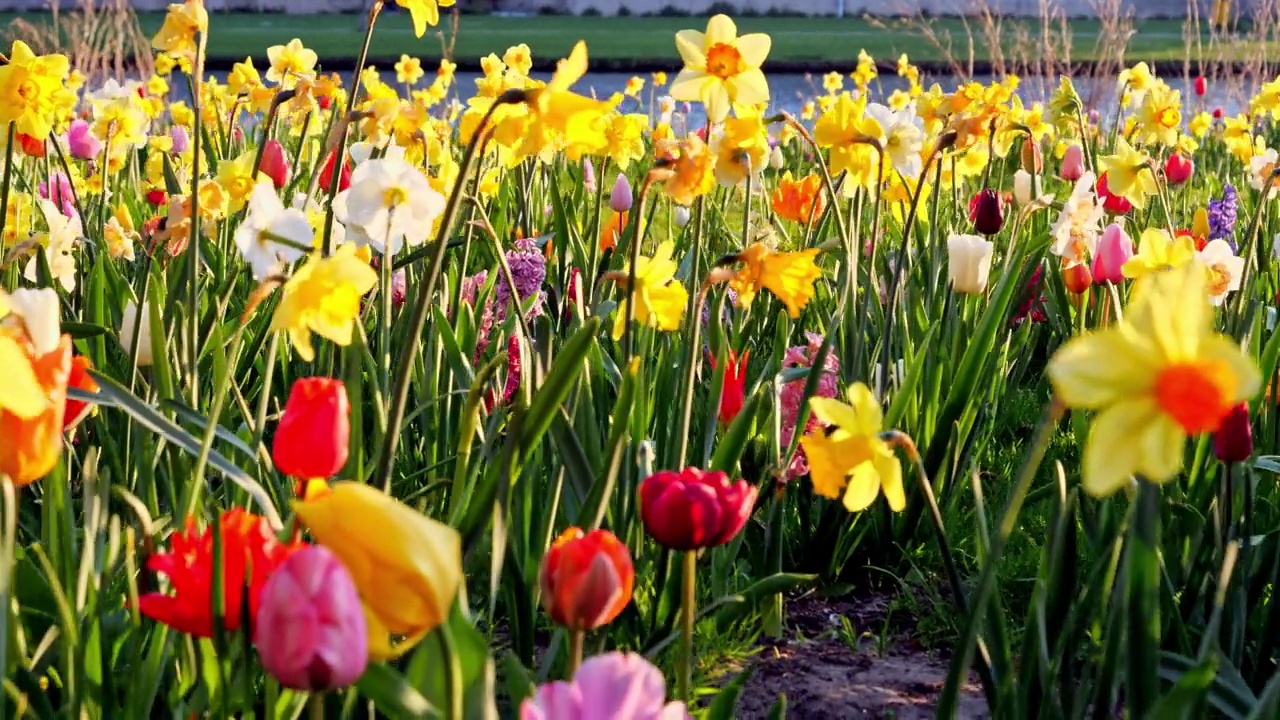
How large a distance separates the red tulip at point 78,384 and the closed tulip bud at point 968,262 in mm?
→ 1372

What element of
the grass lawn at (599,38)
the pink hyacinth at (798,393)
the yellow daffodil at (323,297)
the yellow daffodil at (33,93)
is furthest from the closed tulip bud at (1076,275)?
the grass lawn at (599,38)

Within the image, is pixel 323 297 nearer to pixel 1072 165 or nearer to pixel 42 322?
pixel 42 322

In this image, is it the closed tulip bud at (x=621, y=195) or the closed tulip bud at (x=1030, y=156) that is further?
the closed tulip bud at (x=1030, y=156)

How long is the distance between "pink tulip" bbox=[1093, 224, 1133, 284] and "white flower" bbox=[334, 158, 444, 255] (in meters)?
0.92

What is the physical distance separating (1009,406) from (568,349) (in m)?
1.56

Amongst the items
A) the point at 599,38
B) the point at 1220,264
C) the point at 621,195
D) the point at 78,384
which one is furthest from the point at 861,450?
the point at 599,38

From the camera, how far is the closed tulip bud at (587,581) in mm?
848

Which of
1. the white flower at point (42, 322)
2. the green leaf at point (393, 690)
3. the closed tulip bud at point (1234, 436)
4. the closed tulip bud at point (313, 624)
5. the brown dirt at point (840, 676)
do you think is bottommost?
the brown dirt at point (840, 676)

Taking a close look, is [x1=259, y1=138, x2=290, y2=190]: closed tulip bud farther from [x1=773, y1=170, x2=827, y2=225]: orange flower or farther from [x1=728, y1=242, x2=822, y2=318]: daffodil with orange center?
[x1=728, y1=242, x2=822, y2=318]: daffodil with orange center

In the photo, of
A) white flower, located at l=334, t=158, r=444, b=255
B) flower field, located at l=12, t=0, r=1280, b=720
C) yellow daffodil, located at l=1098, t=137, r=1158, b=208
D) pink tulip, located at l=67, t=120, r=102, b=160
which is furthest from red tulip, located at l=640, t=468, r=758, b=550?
pink tulip, located at l=67, t=120, r=102, b=160

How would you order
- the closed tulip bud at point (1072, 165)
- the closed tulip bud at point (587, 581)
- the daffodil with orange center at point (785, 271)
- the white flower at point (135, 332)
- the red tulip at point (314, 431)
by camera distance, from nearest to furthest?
the closed tulip bud at point (587, 581) → the red tulip at point (314, 431) → the daffodil with orange center at point (785, 271) → the white flower at point (135, 332) → the closed tulip bud at point (1072, 165)

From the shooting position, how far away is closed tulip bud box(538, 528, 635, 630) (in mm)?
848

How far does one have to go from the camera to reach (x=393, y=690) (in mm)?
694

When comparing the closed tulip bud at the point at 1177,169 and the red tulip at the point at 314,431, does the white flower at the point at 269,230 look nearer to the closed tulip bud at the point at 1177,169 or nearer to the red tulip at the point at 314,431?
the red tulip at the point at 314,431
